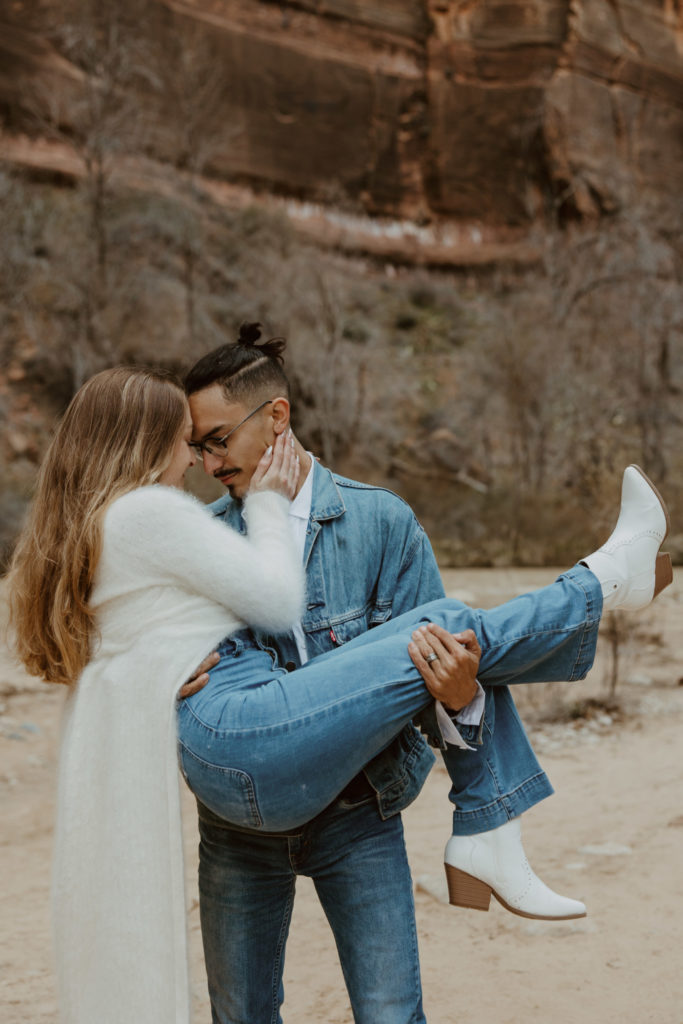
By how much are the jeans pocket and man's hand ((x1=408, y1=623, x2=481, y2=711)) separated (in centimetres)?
42

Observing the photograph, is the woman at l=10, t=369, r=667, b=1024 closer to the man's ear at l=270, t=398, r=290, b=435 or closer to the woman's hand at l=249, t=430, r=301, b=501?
the woman's hand at l=249, t=430, r=301, b=501

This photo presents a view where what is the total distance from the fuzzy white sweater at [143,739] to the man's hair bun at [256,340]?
676mm

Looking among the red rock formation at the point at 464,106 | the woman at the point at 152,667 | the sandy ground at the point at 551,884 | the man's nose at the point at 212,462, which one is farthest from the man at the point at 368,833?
the red rock formation at the point at 464,106

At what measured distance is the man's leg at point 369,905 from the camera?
79.7 inches

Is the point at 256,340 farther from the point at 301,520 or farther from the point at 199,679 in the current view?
the point at 199,679

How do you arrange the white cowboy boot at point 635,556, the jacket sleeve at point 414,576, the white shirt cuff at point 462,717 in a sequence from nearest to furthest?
the white shirt cuff at point 462,717, the white cowboy boot at point 635,556, the jacket sleeve at point 414,576

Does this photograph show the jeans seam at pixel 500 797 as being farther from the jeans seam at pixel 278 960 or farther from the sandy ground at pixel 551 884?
the sandy ground at pixel 551 884

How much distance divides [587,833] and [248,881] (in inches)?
131

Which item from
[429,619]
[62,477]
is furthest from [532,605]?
[62,477]

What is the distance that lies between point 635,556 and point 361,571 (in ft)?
2.14

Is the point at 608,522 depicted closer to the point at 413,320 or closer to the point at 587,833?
the point at 587,833

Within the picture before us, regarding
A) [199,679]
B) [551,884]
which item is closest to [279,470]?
[199,679]

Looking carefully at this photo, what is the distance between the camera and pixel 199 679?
1992 mm

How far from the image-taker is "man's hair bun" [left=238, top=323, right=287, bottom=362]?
2564mm
